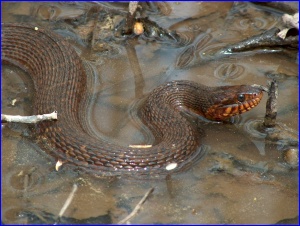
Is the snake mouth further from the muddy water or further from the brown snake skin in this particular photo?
the muddy water

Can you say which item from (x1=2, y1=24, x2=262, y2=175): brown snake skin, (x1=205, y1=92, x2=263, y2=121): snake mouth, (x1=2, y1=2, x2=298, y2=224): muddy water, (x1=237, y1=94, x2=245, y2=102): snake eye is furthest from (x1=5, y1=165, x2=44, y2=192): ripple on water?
(x1=237, y1=94, x2=245, y2=102): snake eye

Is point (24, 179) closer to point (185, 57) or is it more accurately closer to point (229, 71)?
point (185, 57)

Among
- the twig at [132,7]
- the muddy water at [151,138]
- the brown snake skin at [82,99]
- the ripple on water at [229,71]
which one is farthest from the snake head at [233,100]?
the twig at [132,7]

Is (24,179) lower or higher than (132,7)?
lower

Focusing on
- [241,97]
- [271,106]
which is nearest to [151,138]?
[241,97]

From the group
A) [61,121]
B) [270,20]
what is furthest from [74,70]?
[270,20]

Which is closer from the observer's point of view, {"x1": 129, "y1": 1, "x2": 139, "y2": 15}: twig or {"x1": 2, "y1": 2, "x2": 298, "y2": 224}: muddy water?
{"x1": 2, "y1": 2, "x2": 298, "y2": 224}: muddy water

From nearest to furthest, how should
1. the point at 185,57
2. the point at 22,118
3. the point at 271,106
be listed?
the point at 22,118 → the point at 271,106 → the point at 185,57
